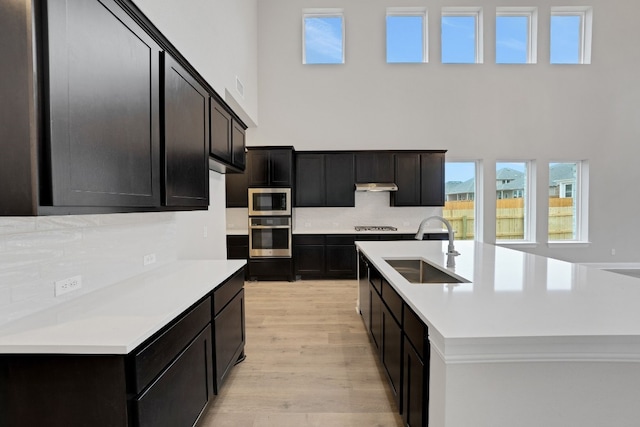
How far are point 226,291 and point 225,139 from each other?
1.42 meters

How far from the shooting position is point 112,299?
1548 mm

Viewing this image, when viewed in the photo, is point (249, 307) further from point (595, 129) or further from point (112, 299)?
point (595, 129)

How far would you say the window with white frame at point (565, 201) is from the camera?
6086 mm

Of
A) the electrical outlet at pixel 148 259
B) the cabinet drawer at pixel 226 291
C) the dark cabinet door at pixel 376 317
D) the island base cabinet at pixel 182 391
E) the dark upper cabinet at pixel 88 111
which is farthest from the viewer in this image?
the dark cabinet door at pixel 376 317

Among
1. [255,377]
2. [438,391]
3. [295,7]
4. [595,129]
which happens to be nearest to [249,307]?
[255,377]

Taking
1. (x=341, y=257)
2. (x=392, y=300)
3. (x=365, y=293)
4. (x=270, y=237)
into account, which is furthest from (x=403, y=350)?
(x=270, y=237)

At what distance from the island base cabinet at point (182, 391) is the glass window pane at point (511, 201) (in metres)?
6.22

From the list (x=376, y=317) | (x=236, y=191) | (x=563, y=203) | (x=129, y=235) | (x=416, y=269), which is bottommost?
(x=376, y=317)

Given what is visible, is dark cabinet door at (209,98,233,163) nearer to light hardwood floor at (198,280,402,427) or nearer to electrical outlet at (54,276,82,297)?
electrical outlet at (54,276,82,297)

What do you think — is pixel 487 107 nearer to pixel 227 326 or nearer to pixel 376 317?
pixel 376 317

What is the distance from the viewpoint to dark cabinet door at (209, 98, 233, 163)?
244 cm

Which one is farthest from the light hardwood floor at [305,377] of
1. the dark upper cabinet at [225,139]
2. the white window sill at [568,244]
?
the white window sill at [568,244]

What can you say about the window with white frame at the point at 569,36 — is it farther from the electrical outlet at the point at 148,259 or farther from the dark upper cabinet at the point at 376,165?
the electrical outlet at the point at 148,259

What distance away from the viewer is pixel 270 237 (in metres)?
5.23
